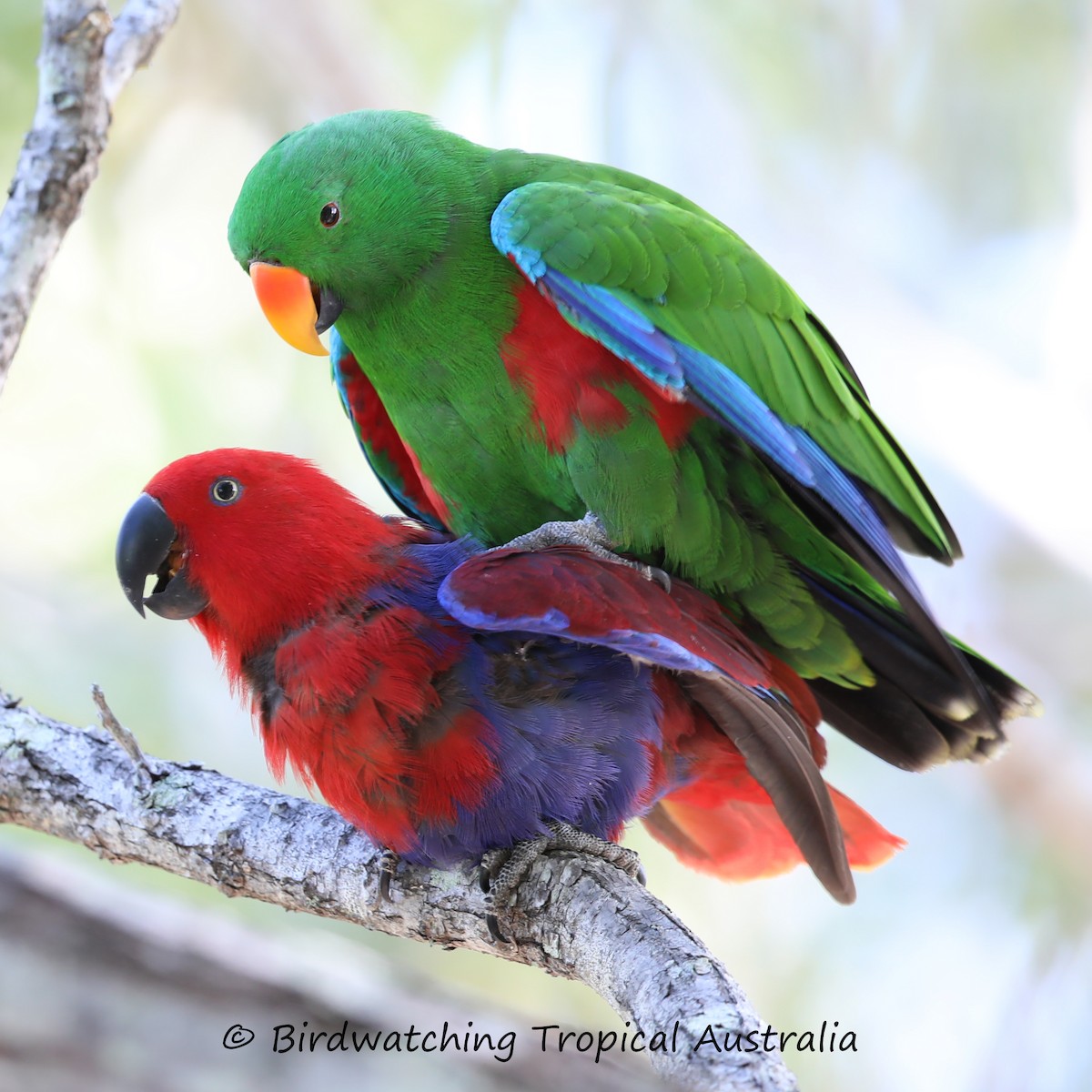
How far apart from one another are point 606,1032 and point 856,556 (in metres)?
1.04

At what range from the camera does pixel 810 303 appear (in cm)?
533

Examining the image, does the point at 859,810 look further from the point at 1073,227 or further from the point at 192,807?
the point at 1073,227

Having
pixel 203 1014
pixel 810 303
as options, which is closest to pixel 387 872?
pixel 203 1014

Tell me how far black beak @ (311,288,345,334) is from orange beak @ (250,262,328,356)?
0.05 ft

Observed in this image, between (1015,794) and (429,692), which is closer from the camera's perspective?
(429,692)

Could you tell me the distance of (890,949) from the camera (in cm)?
584

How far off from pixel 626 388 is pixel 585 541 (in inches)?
13.2

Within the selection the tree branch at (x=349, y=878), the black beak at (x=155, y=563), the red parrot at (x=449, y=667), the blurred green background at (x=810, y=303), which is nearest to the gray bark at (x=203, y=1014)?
the tree branch at (x=349, y=878)

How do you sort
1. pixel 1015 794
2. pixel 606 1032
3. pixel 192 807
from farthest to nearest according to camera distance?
pixel 1015 794, pixel 192 807, pixel 606 1032

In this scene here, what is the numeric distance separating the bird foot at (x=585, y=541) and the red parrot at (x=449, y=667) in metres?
0.06

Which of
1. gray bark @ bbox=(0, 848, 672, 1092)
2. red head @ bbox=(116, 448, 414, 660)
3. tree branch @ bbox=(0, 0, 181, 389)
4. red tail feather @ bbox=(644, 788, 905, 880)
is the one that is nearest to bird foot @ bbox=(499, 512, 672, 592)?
red head @ bbox=(116, 448, 414, 660)

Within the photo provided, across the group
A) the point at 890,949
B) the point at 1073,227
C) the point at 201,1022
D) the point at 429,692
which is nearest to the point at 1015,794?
the point at 890,949

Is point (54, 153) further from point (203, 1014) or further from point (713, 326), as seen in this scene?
point (203, 1014)

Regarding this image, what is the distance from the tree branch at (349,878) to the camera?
190 cm
